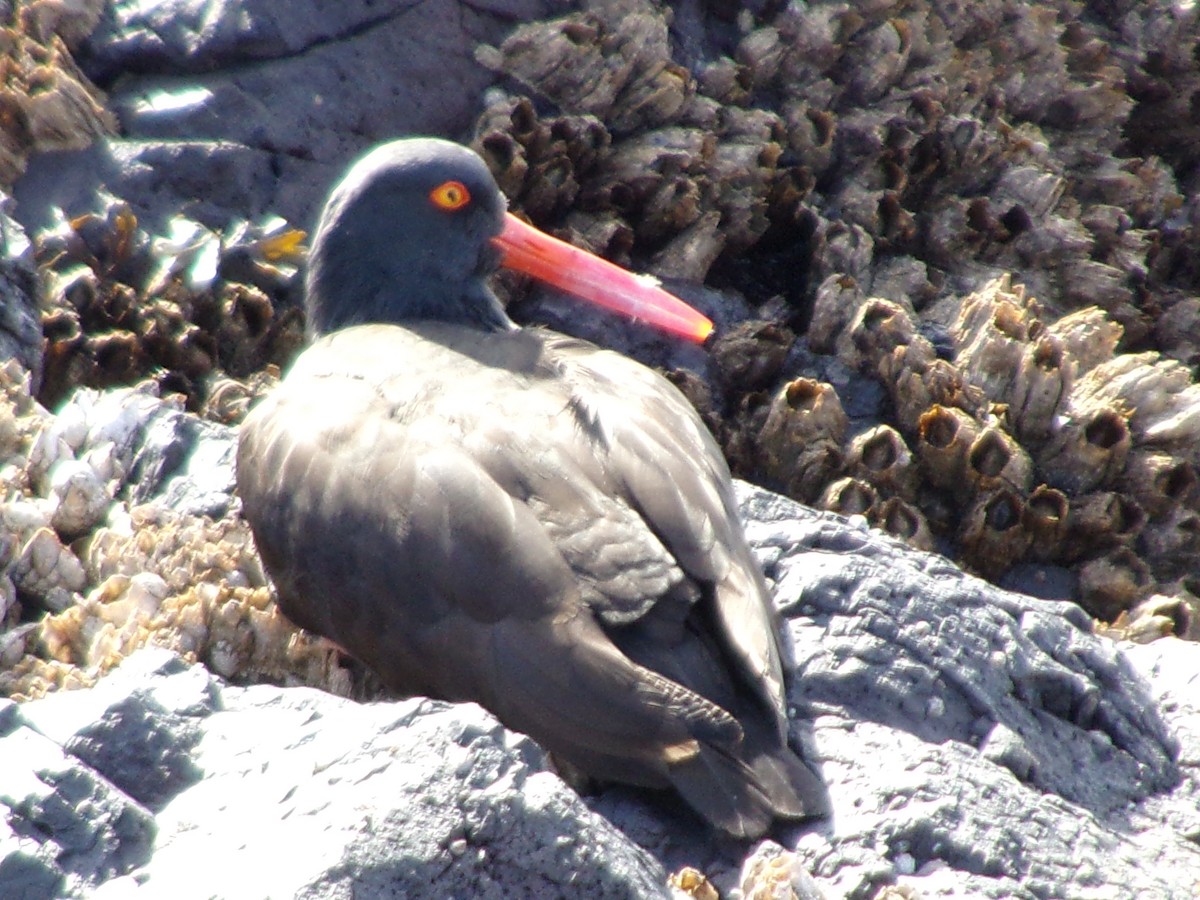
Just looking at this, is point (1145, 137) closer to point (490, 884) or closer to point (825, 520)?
point (825, 520)

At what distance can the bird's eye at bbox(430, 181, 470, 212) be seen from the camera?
516 cm

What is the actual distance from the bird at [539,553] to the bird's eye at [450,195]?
754 millimetres

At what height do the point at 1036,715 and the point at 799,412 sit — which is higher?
the point at 1036,715

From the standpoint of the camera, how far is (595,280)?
5270 millimetres

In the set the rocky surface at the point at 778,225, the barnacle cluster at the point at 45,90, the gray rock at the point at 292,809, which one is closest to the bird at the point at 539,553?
the gray rock at the point at 292,809

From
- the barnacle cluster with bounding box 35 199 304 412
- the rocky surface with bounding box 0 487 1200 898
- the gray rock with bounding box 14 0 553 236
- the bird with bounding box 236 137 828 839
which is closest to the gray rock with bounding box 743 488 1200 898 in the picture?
the rocky surface with bounding box 0 487 1200 898

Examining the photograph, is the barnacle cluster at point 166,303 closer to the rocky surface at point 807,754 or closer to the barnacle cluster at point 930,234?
the barnacle cluster at point 930,234

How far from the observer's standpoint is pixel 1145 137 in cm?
846

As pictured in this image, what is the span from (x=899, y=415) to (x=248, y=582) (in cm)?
318

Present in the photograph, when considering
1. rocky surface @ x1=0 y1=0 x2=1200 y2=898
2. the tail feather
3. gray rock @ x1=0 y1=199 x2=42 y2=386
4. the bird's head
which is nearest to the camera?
rocky surface @ x1=0 y1=0 x2=1200 y2=898

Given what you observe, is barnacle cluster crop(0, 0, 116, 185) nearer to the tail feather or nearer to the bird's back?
the bird's back

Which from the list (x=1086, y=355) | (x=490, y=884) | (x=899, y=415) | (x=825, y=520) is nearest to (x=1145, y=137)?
(x=1086, y=355)

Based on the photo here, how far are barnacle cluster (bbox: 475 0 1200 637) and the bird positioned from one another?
188 cm

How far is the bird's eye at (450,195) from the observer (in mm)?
5160
